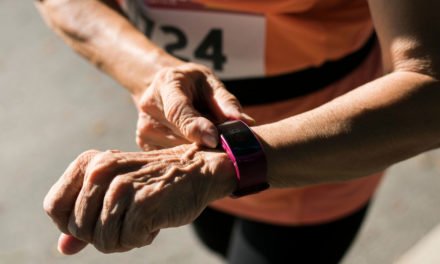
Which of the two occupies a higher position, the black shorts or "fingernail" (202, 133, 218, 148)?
"fingernail" (202, 133, 218, 148)

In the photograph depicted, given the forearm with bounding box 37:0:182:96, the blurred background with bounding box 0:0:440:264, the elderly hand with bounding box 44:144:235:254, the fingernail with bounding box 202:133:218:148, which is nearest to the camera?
the elderly hand with bounding box 44:144:235:254

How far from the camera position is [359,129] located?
122 cm

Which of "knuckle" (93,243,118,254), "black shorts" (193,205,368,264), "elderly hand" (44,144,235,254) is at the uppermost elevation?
"elderly hand" (44,144,235,254)

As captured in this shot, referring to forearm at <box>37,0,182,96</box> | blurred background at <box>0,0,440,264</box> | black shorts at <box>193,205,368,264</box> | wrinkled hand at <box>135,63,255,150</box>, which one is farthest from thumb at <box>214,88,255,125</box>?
blurred background at <box>0,0,440,264</box>

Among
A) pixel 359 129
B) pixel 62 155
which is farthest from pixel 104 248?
pixel 62 155

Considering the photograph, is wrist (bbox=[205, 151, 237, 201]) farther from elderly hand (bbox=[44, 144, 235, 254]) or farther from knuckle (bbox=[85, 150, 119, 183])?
knuckle (bbox=[85, 150, 119, 183])

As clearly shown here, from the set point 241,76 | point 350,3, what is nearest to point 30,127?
point 241,76

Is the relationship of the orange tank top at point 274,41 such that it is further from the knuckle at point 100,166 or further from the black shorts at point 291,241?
the knuckle at point 100,166

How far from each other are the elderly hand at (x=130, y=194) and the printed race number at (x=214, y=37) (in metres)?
0.53

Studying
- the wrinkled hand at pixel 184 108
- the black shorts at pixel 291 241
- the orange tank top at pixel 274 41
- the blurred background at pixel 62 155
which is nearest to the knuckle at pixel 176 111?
the wrinkled hand at pixel 184 108

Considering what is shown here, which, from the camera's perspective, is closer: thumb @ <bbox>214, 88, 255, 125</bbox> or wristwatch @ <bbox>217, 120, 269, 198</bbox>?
wristwatch @ <bbox>217, 120, 269, 198</bbox>

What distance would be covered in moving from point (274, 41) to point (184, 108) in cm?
48

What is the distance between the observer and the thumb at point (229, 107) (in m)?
1.30

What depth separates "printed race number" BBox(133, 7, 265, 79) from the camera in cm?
166
